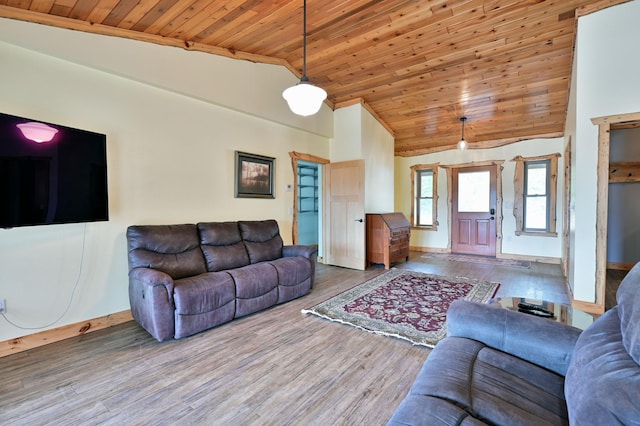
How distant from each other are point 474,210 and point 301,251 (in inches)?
183

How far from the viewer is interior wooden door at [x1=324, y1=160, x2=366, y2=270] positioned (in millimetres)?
5121

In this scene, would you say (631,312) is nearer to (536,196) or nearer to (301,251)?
(301,251)

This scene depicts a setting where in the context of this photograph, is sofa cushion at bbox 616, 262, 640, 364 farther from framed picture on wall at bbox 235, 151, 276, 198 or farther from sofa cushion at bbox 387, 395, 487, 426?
framed picture on wall at bbox 235, 151, 276, 198

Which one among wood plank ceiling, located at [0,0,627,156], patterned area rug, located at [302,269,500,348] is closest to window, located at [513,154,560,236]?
wood plank ceiling, located at [0,0,627,156]

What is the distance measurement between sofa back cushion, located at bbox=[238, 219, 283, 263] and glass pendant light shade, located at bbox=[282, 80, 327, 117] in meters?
1.77

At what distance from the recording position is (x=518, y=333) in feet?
4.70

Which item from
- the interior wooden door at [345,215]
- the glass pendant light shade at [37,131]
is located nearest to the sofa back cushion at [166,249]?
the glass pendant light shade at [37,131]

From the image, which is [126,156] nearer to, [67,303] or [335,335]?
[67,303]

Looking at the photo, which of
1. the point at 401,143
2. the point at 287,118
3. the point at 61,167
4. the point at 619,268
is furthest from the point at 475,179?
the point at 61,167

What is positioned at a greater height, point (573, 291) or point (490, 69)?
point (490, 69)

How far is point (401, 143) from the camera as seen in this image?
7090mm

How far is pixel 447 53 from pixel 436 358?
155 inches

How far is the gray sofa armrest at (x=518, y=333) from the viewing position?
1.33 metres

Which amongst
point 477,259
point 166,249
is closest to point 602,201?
point 477,259
